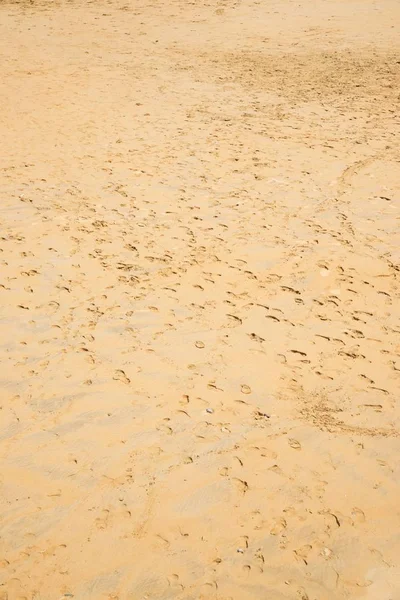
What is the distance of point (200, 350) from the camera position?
3584 millimetres

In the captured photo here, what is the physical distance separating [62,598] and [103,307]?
6.32ft

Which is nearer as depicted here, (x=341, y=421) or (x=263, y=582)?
(x=263, y=582)

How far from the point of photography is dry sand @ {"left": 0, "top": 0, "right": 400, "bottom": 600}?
2.52 m

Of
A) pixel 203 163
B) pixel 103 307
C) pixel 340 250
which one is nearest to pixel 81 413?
pixel 103 307

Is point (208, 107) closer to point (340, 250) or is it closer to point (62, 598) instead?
point (340, 250)

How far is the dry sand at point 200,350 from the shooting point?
2.52m

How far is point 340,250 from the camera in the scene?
457cm

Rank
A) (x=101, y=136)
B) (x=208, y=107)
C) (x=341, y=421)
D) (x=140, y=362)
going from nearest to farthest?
(x=341, y=421), (x=140, y=362), (x=101, y=136), (x=208, y=107)

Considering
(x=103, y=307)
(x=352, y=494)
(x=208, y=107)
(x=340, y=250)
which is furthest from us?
(x=208, y=107)

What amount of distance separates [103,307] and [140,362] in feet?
1.99

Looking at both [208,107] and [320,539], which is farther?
[208,107]

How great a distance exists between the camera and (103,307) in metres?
3.93

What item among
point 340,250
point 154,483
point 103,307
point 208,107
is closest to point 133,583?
point 154,483

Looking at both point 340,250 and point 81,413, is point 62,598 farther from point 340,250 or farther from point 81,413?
point 340,250
